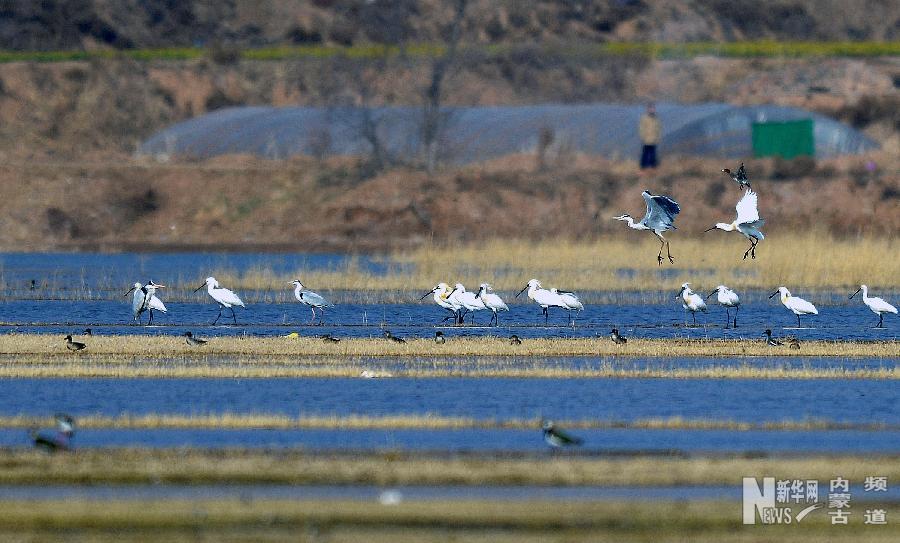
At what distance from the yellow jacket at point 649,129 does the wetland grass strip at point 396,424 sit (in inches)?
1449

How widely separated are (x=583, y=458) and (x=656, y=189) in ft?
135

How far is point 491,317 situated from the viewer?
112 feet

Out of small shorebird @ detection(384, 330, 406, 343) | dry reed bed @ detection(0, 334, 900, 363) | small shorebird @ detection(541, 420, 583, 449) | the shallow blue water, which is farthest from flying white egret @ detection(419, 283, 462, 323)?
small shorebird @ detection(541, 420, 583, 449)

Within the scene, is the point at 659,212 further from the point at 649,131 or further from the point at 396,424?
the point at 649,131

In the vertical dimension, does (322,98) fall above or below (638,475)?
above

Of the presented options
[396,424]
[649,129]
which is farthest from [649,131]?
[396,424]

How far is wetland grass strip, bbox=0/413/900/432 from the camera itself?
18.4 metres

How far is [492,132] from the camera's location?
64688 millimetres

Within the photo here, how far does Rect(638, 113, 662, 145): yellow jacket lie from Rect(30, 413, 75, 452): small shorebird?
3895cm

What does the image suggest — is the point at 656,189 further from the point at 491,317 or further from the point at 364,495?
the point at 364,495

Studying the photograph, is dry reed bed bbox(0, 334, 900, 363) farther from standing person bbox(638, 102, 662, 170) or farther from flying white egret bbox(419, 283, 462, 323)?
standing person bbox(638, 102, 662, 170)

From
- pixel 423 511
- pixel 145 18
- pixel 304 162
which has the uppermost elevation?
pixel 145 18

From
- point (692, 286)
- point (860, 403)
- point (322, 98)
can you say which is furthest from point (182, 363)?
point (322, 98)

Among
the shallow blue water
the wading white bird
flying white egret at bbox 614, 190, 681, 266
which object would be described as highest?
flying white egret at bbox 614, 190, 681, 266
